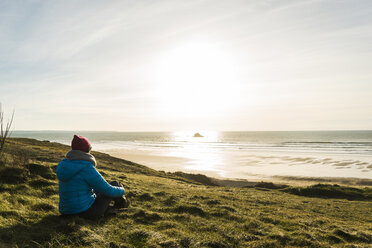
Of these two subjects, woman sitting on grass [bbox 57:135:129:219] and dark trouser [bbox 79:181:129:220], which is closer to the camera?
woman sitting on grass [bbox 57:135:129:219]

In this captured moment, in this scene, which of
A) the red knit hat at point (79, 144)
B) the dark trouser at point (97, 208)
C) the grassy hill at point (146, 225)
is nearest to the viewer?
the grassy hill at point (146, 225)

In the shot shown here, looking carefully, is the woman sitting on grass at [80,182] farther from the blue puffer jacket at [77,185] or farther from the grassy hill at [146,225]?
the grassy hill at [146,225]

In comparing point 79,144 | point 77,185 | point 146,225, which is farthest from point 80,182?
point 146,225

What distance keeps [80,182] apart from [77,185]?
0.11 m

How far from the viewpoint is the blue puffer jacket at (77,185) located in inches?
222

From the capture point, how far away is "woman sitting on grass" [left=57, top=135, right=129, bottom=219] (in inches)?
223

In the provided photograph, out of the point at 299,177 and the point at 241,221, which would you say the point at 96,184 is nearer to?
the point at 241,221

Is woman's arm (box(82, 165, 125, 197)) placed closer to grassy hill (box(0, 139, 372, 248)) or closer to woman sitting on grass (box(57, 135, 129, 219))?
woman sitting on grass (box(57, 135, 129, 219))

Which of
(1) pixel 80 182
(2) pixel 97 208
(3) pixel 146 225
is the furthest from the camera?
(3) pixel 146 225

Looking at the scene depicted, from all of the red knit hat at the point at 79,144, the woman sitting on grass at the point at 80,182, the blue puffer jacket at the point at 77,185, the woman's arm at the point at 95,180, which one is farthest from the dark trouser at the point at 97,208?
the red knit hat at the point at 79,144

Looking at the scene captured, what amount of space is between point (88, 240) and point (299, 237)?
18.7ft

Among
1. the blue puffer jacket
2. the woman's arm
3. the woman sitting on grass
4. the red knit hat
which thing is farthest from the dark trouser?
the red knit hat

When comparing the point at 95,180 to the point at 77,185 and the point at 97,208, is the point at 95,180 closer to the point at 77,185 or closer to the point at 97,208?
the point at 77,185

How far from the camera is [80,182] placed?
5777 mm
